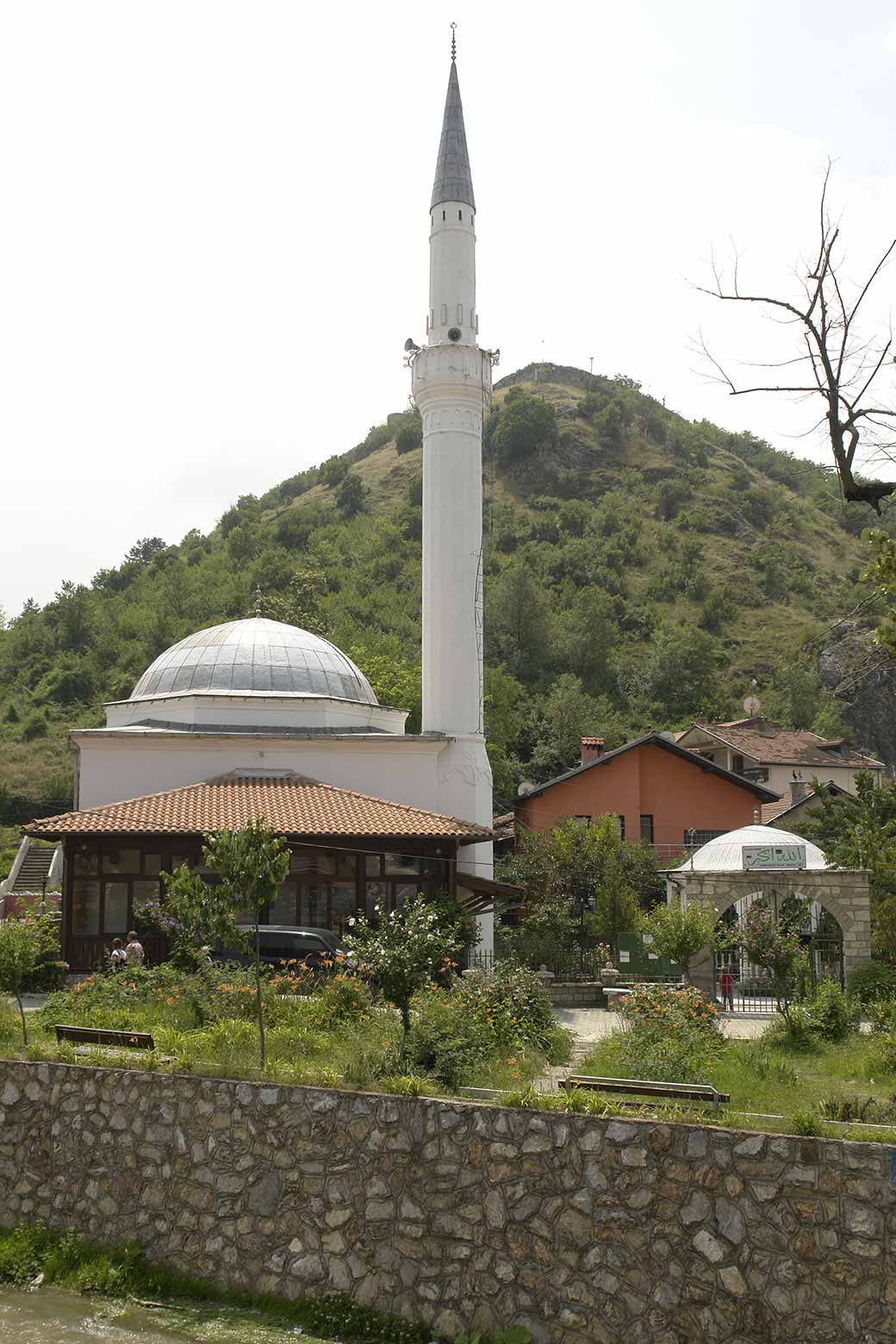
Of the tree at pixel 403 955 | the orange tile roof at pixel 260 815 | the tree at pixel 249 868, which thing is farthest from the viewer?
the orange tile roof at pixel 260 815

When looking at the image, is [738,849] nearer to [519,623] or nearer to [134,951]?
[134,951]

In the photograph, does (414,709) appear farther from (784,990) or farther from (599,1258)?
(599,1258)

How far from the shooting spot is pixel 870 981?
1653 centimetres

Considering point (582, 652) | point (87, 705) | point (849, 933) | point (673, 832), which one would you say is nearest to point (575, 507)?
point (582, 652)

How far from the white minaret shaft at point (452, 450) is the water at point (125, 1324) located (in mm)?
17236

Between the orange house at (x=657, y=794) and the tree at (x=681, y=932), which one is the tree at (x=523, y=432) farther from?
the tree at (x=681, y=932)

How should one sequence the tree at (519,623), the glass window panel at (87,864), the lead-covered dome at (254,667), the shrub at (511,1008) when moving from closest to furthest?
the shrub at (511,1008) → the glass window panel at (87,864) → the lead-covered dome at (254,667) → the tree at (519,623)

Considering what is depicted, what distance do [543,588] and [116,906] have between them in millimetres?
52847

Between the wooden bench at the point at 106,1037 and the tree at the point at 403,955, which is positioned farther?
the wooden bench at the point at 106,1037

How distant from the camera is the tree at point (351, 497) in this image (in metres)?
85.8

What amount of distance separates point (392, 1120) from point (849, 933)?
9.68 metres

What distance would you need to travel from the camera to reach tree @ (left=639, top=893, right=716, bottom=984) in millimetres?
16500

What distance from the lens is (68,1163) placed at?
1132cm

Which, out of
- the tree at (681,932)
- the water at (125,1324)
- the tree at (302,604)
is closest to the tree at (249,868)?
the water at (125,1324)
